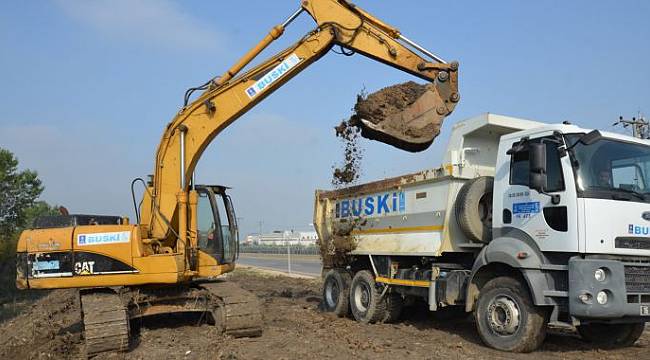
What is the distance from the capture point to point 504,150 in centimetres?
852

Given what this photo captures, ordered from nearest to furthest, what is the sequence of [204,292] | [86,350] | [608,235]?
[608,235] → [86,350] → [204,292]

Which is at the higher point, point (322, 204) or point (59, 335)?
point (322, 204)

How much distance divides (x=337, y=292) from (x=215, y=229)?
3.40 m

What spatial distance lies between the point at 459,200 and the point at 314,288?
9.99 meters

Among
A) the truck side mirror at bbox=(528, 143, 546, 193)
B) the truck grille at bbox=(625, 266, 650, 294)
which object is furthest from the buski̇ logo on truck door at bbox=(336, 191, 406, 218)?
the truck grille at bbox=(625, 266, 650, 294)

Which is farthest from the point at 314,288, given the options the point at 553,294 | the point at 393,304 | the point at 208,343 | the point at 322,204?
the point at 553,294

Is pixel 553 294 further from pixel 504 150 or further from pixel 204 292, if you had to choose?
pixel 204 292

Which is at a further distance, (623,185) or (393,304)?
(393,304)

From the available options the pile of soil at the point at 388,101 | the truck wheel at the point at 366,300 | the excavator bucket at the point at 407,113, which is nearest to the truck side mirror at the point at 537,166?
the excavator bucket at the point at 407,113

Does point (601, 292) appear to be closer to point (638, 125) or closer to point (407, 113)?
point (407, 113)

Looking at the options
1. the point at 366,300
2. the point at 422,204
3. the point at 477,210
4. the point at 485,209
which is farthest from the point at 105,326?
the point at 485,209

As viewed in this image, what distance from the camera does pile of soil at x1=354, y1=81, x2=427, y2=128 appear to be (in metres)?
9.57

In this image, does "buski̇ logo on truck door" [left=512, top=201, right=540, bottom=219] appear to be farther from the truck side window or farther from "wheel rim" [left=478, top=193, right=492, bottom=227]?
"wheel rim" [left=478, top=193, right=492, bottom=227]

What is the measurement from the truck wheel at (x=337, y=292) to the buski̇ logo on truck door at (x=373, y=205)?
49.5 inches
